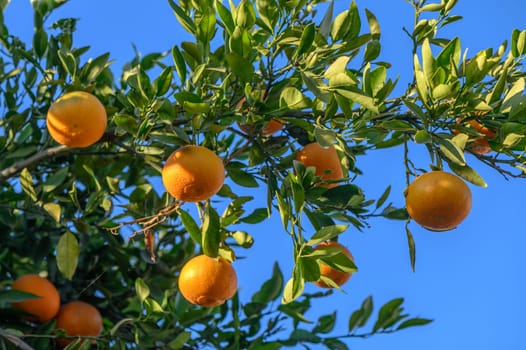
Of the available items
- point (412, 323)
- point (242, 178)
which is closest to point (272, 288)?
point (412, 323)

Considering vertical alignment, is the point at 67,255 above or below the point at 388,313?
below

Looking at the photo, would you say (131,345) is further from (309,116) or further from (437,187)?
(437,187)

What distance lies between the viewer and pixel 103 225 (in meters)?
2.79

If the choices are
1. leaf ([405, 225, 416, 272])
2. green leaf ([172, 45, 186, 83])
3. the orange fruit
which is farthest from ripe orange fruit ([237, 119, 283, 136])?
the orange fruit

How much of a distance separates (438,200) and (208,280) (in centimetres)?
69

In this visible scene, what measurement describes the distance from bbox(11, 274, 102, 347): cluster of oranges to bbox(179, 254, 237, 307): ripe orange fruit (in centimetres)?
80

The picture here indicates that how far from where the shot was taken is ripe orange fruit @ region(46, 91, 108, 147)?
2.23m

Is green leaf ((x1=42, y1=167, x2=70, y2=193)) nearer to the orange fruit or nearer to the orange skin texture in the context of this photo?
the orange fruit

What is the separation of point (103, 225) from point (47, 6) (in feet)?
3.18

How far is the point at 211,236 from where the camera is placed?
2.12m

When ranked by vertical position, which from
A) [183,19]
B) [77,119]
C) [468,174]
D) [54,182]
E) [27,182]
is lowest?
[468,174]

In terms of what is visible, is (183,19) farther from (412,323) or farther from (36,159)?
(412,323)

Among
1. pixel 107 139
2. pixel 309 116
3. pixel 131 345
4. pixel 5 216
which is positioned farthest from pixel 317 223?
pixel 5 216

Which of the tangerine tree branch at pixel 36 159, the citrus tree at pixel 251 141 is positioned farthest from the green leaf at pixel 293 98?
the tangerine tree branch at pixel 36 159
